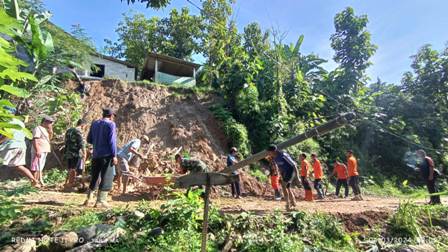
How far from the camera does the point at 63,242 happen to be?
4605 mm

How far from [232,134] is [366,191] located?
682cm

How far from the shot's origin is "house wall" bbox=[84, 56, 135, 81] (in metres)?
20.3

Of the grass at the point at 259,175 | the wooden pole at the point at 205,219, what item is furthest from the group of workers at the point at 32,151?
the grass at the point at 259,175

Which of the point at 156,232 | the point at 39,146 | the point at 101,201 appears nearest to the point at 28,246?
the point at 101,201

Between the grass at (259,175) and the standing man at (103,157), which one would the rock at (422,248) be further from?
the grass at (259,175)

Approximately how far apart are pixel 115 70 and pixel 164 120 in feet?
24.7

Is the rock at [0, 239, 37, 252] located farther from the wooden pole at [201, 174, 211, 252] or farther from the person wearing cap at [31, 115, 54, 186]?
the person wearing cap at [31, 115, 54, 186]

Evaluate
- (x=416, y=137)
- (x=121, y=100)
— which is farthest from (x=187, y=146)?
(x=416, y=137)

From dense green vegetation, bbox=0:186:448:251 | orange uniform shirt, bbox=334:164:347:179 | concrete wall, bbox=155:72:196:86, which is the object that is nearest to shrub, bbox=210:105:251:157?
orange uniform shirt, bbox=334:164:347:179

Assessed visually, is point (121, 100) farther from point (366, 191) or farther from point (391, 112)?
point (391, 112)

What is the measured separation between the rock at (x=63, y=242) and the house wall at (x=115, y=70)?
54.6 feet

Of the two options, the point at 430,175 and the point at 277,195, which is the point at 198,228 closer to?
the point at 277,195

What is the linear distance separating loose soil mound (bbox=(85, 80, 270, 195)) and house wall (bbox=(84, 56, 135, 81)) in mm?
4200

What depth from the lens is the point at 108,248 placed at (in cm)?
471
